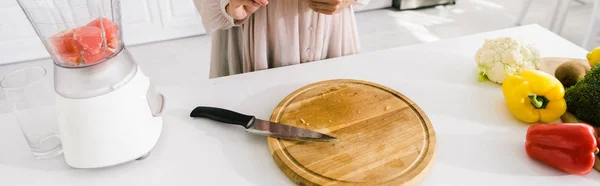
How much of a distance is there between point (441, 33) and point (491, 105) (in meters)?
Answer: 2.08

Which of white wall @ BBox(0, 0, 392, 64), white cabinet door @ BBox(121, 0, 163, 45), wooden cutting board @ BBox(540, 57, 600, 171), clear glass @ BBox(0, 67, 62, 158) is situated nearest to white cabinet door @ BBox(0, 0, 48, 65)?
white wall @ BBox(0, 0, 392, 64)

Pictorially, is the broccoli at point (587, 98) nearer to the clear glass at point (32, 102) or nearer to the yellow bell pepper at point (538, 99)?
the yellow bell pepper at point (538, 99)

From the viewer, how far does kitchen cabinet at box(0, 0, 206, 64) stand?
2493mm

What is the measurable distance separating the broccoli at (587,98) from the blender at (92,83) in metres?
0.87

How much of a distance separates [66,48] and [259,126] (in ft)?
1.21

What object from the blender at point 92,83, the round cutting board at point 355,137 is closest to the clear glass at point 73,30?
the blender at point 92,83

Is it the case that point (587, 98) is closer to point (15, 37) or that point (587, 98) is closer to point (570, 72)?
point (570, 72)

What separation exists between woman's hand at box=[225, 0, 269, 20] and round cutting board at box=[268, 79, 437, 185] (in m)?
0.22

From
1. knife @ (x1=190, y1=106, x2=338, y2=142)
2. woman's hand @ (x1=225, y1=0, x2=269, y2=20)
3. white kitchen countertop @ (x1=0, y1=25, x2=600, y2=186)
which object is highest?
woman's hand @ (x1=225, y1=0, x2=269, y2=20)

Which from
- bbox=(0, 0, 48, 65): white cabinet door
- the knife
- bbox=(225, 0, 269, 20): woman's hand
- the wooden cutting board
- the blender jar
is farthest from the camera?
bbox=(0, 0, 48, 65): white cabinet door

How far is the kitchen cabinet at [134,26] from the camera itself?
8.18 ft

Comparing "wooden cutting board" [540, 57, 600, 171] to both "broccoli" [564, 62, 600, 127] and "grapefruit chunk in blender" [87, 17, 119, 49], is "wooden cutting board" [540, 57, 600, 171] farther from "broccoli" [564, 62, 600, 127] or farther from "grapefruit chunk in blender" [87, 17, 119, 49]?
"grapefruit chunk in blender" [87, 17, 119, 49]

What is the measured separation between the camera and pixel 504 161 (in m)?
0.81

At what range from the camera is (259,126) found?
33.1 inches
